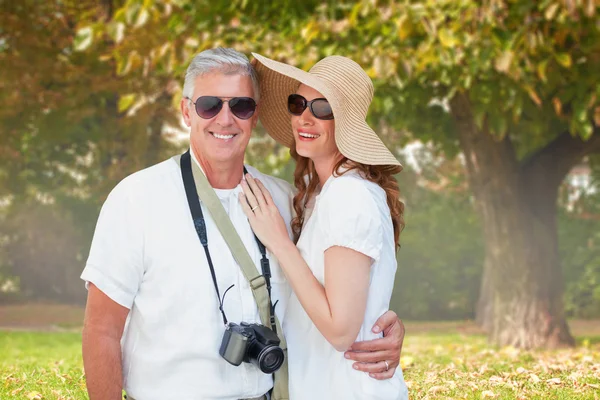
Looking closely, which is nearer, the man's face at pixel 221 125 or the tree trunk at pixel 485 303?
the man's face at pixel 221 125

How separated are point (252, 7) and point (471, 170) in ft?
14.1

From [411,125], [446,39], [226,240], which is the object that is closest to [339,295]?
[226,240]

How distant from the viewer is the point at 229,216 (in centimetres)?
296

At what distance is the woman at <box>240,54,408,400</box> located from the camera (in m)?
2.57

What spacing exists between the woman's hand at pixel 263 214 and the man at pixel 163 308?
0.12m

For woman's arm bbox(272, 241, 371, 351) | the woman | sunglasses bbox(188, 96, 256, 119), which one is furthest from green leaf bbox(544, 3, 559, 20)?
woman's arm bbox(272, 241, 371, 351)

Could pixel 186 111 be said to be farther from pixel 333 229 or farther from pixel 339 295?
pixel 339 295

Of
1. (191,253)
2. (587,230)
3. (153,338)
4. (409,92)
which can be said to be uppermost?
(409,92)

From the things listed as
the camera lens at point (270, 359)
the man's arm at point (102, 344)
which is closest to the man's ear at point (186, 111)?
the man's arm at point (102, 344)

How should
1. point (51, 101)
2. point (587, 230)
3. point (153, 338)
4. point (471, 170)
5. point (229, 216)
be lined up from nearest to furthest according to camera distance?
point (153, 338) → point (229, 216) → point (471, 170) → point (51, 101) → point (587, 230)

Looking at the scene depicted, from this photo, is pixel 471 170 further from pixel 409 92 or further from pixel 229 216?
pixel 229 216

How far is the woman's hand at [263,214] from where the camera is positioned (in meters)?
2.82

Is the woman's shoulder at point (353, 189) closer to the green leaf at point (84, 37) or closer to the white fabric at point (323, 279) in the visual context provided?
the white fabric at point (323, 279)

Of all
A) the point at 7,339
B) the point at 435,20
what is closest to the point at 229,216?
the point at 435,20
